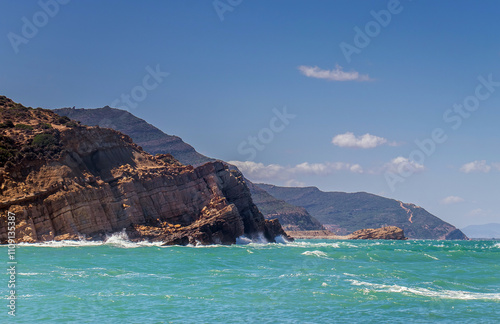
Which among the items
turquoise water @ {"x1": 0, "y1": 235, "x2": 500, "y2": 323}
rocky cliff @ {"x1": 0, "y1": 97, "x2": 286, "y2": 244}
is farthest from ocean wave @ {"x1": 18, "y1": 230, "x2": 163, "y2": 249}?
Answer: turquoise water @ {"x1": 0, "y1": 235, "x2": 500, "y2": 323}

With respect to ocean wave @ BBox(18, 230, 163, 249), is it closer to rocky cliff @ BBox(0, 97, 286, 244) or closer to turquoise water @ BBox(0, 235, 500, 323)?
rocky cliff @ BBox(0, 97, 286, 244)

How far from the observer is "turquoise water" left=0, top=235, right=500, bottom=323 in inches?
949

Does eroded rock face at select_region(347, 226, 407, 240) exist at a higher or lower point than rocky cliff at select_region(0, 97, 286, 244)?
lower

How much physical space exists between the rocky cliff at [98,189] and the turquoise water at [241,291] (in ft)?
53.2

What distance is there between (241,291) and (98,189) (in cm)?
4351

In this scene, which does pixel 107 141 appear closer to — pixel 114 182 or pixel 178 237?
pixel 114 182

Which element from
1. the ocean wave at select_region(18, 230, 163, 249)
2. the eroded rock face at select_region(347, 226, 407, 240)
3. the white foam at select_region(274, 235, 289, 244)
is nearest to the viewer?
the ocean wave at select_region(18, 230, 163, 249)

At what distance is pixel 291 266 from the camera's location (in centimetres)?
4531

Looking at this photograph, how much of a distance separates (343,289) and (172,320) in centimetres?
1223

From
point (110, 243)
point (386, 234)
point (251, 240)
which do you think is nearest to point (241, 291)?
point (110, 243)

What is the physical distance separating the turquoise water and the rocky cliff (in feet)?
53.2

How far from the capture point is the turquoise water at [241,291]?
24.1 metres

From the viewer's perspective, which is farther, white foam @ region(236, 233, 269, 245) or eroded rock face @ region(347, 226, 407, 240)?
eroded rock face @ region(347, 226, 407, 240)

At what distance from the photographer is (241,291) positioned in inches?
1220
